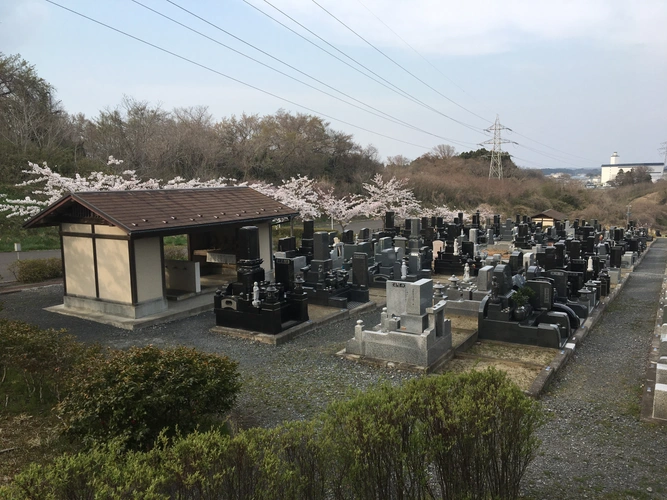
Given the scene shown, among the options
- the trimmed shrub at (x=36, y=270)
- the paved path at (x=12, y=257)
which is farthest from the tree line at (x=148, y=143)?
the trimmed shrub at (x=36, y=270)

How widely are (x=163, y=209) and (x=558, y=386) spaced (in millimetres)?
10411

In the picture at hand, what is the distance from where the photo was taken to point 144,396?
17.6 ft

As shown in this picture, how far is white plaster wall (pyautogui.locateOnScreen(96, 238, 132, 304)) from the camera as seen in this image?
12055mm

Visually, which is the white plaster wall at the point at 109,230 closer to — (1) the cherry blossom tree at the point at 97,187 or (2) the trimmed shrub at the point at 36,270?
(1) the cherry blossom tree at the point at 97,187

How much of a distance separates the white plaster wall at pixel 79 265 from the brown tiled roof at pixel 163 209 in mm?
691

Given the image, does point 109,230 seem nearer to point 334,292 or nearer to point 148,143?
point 334,292

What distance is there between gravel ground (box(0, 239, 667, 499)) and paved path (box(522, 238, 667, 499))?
0.01m

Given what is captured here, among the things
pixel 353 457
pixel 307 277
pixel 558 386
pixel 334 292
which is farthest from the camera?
pixel 307 277

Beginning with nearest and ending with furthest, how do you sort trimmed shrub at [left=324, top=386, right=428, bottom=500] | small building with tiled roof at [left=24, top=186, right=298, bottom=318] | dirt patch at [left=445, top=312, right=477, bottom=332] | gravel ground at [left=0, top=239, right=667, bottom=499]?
trimmed shrub at [left=324, top=386, right=428, bottom=500] < gravel ground at [left=0, top=239, right=667, bottom=499] < dirt patch at [left=445, top=312, right=477, bottom=332] < small building with tiled roof at [left=24, top=186, right=298, bottom=318]

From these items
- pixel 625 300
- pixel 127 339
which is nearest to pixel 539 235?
pixel 625 300

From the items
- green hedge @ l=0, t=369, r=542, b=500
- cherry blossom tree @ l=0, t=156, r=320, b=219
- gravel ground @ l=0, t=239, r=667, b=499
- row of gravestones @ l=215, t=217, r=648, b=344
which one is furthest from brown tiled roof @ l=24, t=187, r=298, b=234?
green hedge @ l=0, t=369, r=542, b=500

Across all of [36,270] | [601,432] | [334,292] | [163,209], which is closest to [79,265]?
[163,209]

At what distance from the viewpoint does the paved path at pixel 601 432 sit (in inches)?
200

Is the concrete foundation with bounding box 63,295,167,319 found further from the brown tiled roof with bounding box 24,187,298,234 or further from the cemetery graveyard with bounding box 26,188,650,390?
the brown tiled roof with bounding box 24,187,298,234
